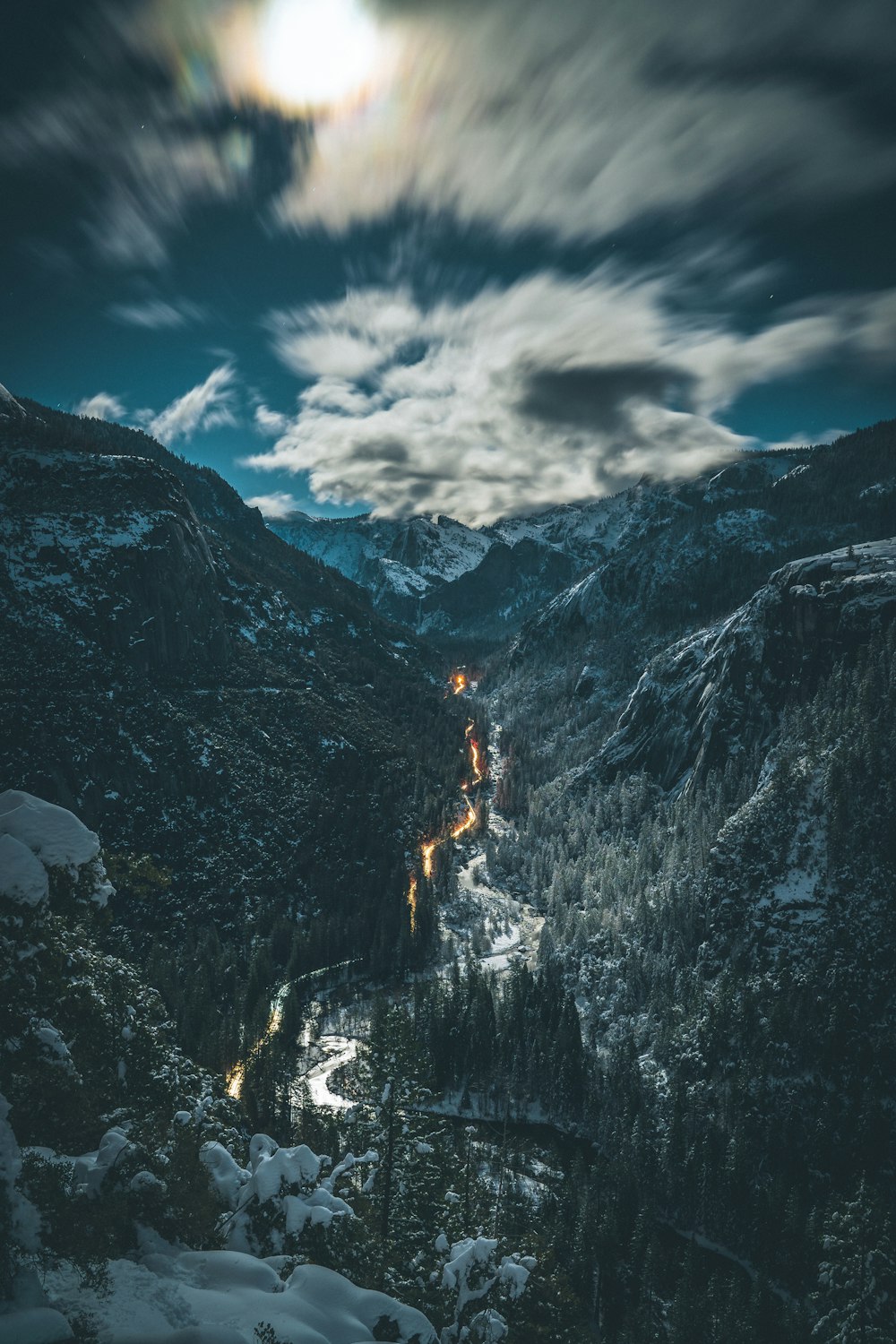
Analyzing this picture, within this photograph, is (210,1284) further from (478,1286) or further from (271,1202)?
(478,1286)

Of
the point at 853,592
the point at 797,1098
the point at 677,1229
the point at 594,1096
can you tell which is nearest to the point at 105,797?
the point at 594,1096

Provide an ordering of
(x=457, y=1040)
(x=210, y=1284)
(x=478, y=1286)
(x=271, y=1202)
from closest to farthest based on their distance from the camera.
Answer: (x=210, y=1284) < (x=271, y=1202) < (x=478, y=1286) < (x=457, y=1040)

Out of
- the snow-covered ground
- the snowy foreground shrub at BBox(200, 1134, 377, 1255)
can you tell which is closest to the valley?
the snowy foreground shrub at BBox(200, 1134, 377, 1255)

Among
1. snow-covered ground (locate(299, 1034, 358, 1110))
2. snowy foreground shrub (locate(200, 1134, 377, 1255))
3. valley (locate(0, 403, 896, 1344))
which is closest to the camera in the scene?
valley (locate(0, 403, 896, 1344))

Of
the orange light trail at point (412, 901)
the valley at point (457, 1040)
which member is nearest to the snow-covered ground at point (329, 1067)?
the valley at point (457, 1040)

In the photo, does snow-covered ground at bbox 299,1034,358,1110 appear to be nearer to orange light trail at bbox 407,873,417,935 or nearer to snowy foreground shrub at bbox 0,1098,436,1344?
orange light trail at bbox 407,873,417,935

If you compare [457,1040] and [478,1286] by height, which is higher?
[457,1040]

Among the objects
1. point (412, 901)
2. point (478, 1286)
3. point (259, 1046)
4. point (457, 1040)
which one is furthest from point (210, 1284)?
point (412, 901)

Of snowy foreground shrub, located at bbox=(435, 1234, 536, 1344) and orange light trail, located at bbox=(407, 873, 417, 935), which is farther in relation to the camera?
orange light trail, located at bbox=(407, 873, 417, 935)

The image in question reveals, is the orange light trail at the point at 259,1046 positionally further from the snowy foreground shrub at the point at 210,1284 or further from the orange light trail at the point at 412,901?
the snowy foreground shrub at the point at 210,1284

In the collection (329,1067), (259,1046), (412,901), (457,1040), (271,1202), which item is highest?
(412,901)

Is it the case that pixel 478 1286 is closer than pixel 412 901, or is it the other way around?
pixel 478 1286
